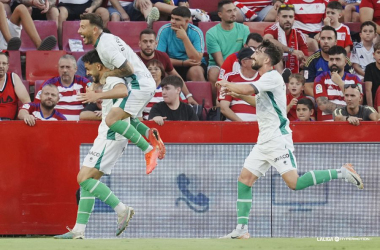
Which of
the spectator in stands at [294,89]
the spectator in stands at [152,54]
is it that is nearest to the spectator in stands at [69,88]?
the spectator in stands at [152,54]

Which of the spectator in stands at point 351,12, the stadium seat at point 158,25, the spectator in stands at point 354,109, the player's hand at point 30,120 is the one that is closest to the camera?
the player's hand at point 30,120

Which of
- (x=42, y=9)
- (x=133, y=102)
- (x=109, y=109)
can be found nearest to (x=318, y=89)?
(x=133, y=102)

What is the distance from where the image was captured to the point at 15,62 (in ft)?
44.8

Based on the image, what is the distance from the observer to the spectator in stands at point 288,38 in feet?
45.5

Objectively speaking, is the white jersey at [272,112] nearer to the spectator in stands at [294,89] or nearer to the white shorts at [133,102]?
the white shorts at [133,102]

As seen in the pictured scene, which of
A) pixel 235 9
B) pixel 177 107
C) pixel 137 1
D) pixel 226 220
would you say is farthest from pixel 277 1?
pixel 226 220

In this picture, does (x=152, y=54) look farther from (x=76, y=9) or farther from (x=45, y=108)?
(x=76, y=9)

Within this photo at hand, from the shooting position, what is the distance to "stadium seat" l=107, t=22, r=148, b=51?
47.2 feet

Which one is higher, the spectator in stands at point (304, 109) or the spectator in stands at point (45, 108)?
the spectator in stands at point (45, 108)

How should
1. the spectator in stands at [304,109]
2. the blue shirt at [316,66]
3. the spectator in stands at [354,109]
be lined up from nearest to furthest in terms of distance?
the spectator in stands at [354,109], the spectator in stands at [304,109], the blue shirt at [316,66]

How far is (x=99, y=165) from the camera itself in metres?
10.1

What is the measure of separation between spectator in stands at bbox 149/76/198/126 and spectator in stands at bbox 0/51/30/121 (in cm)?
188

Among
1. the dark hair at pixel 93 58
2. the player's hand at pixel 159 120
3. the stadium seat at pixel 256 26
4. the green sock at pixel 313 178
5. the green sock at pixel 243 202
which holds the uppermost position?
the dark hair at pixel 93 58

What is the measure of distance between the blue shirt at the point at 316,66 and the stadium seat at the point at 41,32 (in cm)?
419
